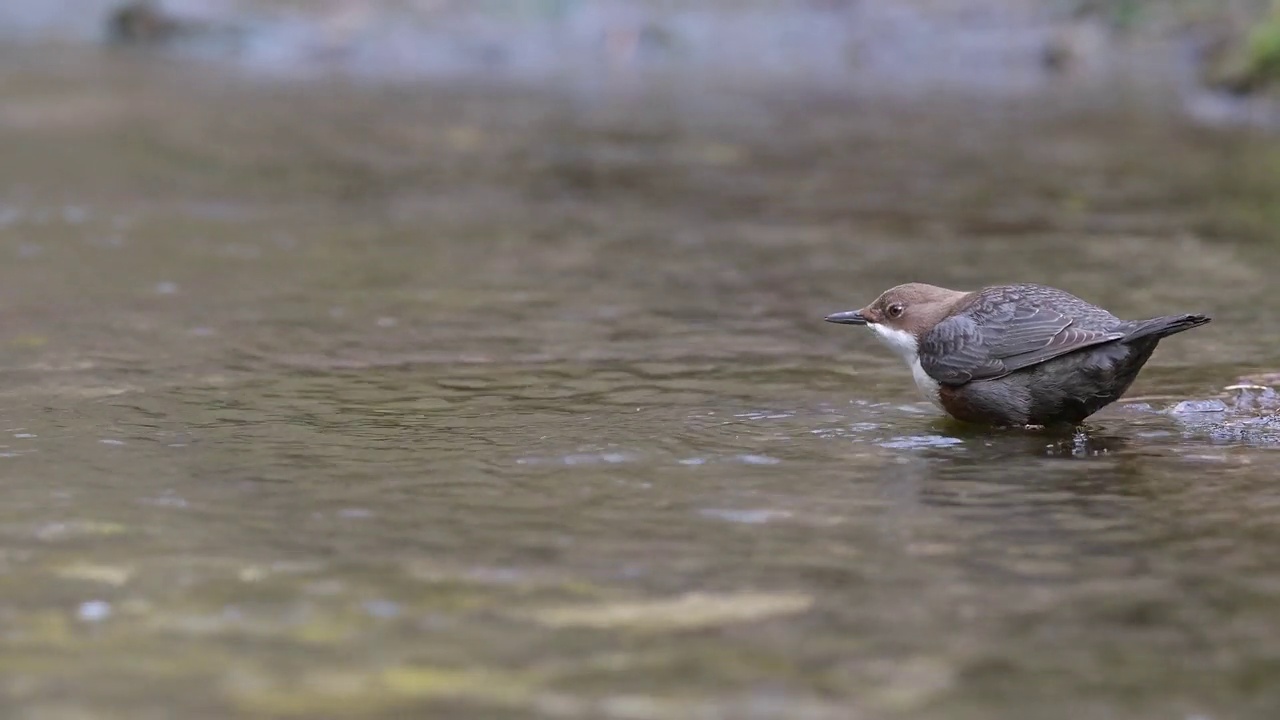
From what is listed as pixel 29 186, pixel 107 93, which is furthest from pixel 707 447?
pixel 107 93

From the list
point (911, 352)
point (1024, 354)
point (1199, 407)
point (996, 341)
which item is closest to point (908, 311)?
point (911, 352)

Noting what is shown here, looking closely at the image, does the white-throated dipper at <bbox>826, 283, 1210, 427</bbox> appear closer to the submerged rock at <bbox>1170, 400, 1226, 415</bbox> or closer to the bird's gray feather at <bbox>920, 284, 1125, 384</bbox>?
the bird's gray feather at <bbox>920, 284, 1125, 384</bbox>

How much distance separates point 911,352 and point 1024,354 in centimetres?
49

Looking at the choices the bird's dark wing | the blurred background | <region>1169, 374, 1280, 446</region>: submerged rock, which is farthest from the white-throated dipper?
<region>1169, 374, 1280, 446</region>: submerged rock

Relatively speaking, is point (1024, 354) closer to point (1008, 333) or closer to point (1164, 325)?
point (1008, 333)

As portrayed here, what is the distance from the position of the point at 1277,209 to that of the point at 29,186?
27.8ft

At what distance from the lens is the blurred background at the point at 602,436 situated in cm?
329

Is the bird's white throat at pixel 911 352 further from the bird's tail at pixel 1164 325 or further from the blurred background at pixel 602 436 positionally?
the bird's tail at pixel 1164 325

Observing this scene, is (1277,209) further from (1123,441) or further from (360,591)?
(360,591)

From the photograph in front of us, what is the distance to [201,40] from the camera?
22.1 m

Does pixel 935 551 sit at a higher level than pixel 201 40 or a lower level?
lower

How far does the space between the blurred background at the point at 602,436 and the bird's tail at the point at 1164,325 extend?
0.37 meters

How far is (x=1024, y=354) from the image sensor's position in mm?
5523

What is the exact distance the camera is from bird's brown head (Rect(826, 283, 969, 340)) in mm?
5918
